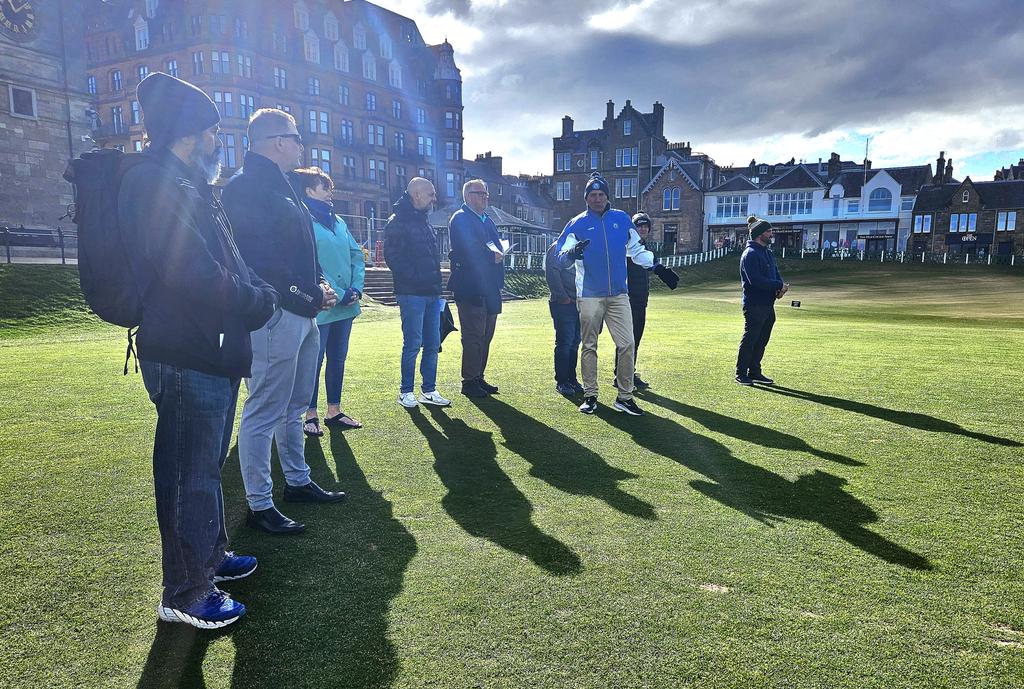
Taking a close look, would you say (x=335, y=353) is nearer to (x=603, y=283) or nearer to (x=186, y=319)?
(x=603, y=283)

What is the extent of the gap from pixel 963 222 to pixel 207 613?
7874 cm

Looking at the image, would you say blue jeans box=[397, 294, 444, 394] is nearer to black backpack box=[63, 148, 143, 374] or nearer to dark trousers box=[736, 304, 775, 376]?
black backpack box=[63, 148, 143, 374]

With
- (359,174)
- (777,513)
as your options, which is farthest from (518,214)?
(777,513)

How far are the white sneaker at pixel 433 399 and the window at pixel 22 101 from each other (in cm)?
3296

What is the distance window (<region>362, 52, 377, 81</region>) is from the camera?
174 feet

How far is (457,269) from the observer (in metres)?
7.64

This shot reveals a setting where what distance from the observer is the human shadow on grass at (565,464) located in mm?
4172

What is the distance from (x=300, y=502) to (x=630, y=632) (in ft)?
8.24

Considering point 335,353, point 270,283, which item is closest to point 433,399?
point 335,353

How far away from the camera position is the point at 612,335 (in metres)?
6.68

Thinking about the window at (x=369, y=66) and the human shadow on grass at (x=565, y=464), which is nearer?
the human shadow on grass at (x=565, y=464)

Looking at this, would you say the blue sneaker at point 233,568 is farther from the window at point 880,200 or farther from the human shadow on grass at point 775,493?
the window at point 880,200

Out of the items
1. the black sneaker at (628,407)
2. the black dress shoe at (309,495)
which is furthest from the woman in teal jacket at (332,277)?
the black sneaker at (628,407)

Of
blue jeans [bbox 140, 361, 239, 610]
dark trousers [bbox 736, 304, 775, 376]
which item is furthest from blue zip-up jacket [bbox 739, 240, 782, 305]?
blue jeans [bbox 140, 361, 239, 610]
